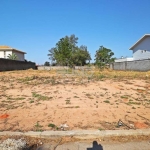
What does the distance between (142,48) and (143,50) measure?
1.38 feet

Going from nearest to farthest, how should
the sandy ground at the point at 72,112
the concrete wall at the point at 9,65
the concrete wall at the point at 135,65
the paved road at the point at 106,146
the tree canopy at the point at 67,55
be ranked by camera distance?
the paved road at the point at 106,146
the sandy ground at the point at 72,112
the concrete wall at the point at 9,65
the concrete wall at the point at 135,65
the tree canopy at the point at 67,55

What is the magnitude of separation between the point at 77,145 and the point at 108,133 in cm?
62

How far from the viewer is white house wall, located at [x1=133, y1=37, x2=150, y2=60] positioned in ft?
74.0

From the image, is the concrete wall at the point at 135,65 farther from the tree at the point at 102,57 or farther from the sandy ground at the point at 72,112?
the sandy ground at the point at 72,112

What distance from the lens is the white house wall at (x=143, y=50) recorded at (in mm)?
22556

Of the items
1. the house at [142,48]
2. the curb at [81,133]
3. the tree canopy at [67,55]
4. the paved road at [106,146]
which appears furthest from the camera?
the tree canopy at [67,55]

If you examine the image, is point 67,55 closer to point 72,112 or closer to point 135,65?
point 135,65

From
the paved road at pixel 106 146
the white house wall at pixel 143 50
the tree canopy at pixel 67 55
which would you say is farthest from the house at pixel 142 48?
the paved road at pixel 106 146

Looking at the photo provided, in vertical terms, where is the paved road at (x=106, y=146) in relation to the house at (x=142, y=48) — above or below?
below

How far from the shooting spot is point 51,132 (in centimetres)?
272

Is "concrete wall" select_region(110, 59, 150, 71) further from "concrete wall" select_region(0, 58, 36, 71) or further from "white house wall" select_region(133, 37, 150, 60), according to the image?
"concrete wall" select_region(0, 58, 36, 71)

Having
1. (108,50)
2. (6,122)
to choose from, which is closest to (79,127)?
(6,122)

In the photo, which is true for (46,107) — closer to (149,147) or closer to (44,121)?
(44,121)

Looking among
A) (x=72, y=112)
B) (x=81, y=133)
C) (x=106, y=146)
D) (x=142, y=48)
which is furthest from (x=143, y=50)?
(x=106, y=146)
